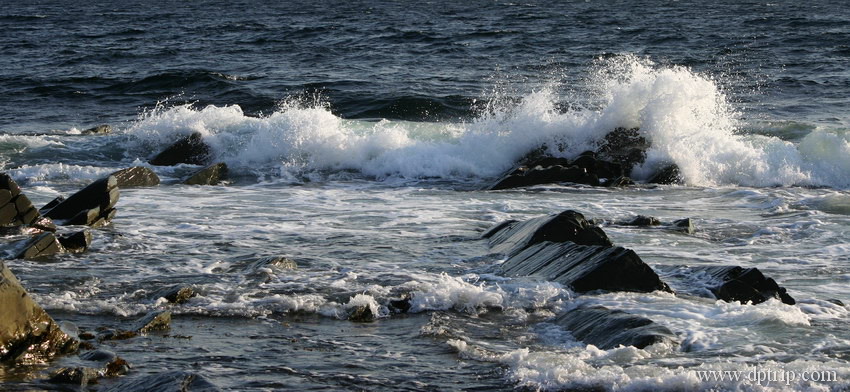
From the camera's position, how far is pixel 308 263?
8.12 metres

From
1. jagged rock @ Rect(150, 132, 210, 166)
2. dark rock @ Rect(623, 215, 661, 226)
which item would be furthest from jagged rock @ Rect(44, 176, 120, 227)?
dark rock @ Rect(623, 215, 661, 226)

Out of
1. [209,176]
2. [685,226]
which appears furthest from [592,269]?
[209,176]

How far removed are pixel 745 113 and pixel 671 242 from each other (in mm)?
9753

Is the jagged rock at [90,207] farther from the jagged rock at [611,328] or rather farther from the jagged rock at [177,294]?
the jagged rock at [611,328]

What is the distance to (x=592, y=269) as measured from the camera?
23.1 ft

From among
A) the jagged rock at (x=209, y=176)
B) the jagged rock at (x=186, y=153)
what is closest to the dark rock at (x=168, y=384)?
the jagged rock at (x=209, y=176)

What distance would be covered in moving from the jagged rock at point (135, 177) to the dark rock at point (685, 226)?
6484 mm

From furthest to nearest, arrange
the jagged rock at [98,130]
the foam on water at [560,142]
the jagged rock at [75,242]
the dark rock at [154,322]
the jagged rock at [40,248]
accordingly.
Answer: the jagged rock at [98,130] → the foam on water at [560,142] → the jagged rock at [75,242] → the jagged rock at [40,248] → the dark rock at [154,322]

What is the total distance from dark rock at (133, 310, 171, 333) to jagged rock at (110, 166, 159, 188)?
596cm

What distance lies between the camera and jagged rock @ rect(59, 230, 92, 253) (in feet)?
28.0

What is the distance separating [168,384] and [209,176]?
8.43 meters

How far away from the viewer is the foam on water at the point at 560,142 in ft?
44.7

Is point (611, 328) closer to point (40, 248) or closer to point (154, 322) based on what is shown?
point (154, 322)

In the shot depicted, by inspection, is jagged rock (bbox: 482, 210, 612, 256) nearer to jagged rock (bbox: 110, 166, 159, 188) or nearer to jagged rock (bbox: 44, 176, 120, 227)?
jagged rock (bbox: 44, 176, 120, 227)
